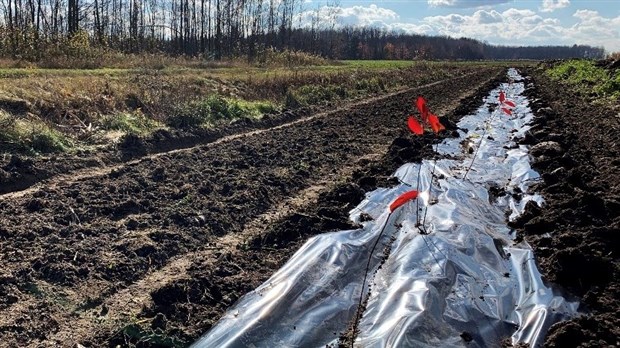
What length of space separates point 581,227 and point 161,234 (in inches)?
170

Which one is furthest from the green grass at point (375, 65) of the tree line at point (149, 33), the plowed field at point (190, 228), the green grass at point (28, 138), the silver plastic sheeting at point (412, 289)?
the silver plastic sheeting at point (412, 289)

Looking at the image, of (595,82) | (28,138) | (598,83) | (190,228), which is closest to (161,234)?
(190,228)

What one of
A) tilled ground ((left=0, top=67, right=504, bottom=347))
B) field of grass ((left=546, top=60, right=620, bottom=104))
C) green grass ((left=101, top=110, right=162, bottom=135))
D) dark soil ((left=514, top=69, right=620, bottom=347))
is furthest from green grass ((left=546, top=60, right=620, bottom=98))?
green grass ((left=101, top=110, right=162, bottom=135))

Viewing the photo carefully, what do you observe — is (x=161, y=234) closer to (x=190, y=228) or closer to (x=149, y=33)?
(x=190, y=228)

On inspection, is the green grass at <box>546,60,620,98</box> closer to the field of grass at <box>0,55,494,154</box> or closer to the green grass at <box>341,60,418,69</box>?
the field of grass at <box>0,55,494,154</box>

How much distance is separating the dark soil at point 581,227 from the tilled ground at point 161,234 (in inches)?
82.2

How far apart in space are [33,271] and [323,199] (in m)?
3.25

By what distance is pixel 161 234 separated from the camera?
4.93m

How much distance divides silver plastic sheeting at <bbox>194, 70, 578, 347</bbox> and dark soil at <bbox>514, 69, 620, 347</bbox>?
0.19 meters

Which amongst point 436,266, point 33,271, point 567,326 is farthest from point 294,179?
point 567,326

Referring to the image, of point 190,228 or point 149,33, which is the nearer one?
point 190,228

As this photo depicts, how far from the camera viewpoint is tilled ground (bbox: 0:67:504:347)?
11.4 feet

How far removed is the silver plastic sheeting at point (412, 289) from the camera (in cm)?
330

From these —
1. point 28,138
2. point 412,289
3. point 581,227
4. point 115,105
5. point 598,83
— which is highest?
point 598,83
